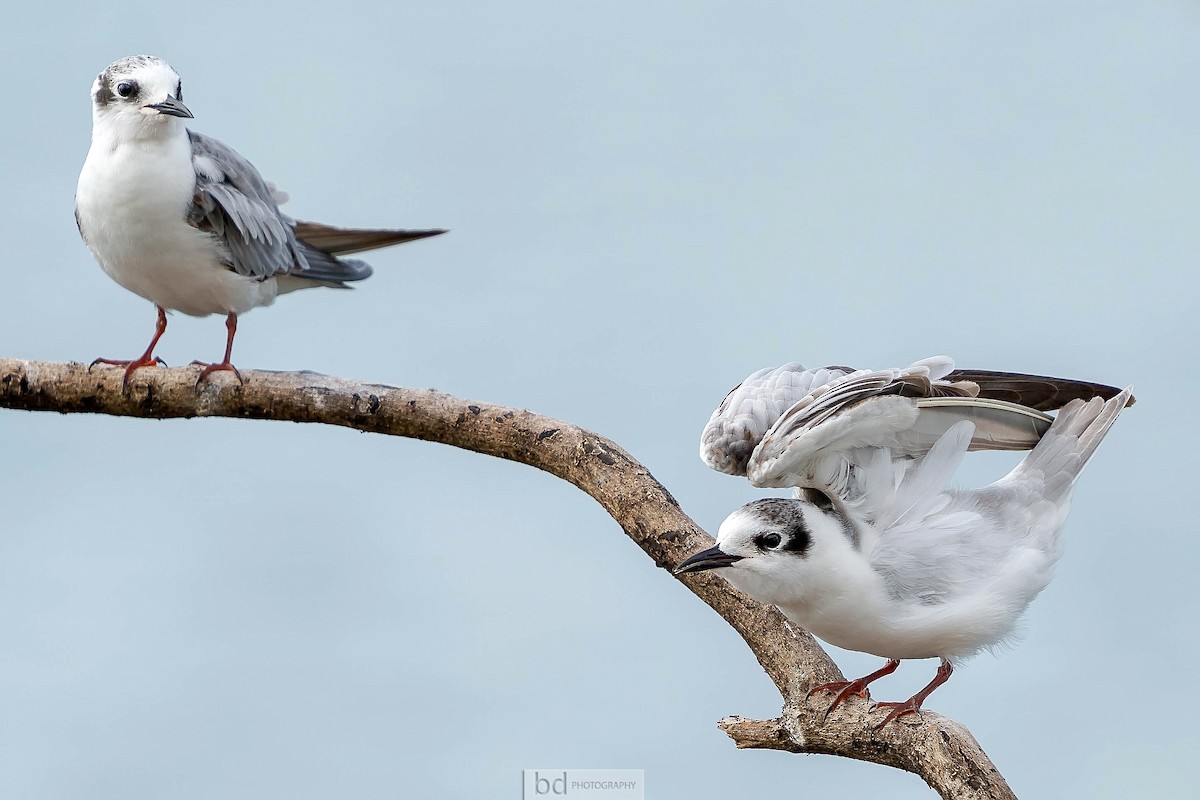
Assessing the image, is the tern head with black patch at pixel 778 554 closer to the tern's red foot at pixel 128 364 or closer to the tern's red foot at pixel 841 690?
the tern's red foot at pixel 841 690

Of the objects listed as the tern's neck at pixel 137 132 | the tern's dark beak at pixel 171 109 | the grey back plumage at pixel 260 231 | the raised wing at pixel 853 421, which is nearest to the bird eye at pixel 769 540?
the raised wing at pixel 853 421

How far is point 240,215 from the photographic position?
4.79 metres

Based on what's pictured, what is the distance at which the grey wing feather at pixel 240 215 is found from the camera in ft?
15.6

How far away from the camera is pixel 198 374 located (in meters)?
4.77

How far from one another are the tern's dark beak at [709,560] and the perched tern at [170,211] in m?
1.86

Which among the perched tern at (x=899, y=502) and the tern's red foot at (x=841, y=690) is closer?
the perched tern at (x=899, y=502)

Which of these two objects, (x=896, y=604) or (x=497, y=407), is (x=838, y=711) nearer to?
(x=896, y=604)

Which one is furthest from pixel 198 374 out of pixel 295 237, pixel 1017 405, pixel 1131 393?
pixel 1131 393

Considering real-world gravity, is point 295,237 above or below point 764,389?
above

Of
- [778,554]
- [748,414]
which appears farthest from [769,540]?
[748,414]

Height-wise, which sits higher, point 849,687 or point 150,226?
point 150,226

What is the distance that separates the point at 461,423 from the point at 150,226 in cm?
129

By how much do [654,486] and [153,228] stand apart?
1.98m

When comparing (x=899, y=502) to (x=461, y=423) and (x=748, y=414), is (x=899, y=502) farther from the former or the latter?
(x=461, y=423)
